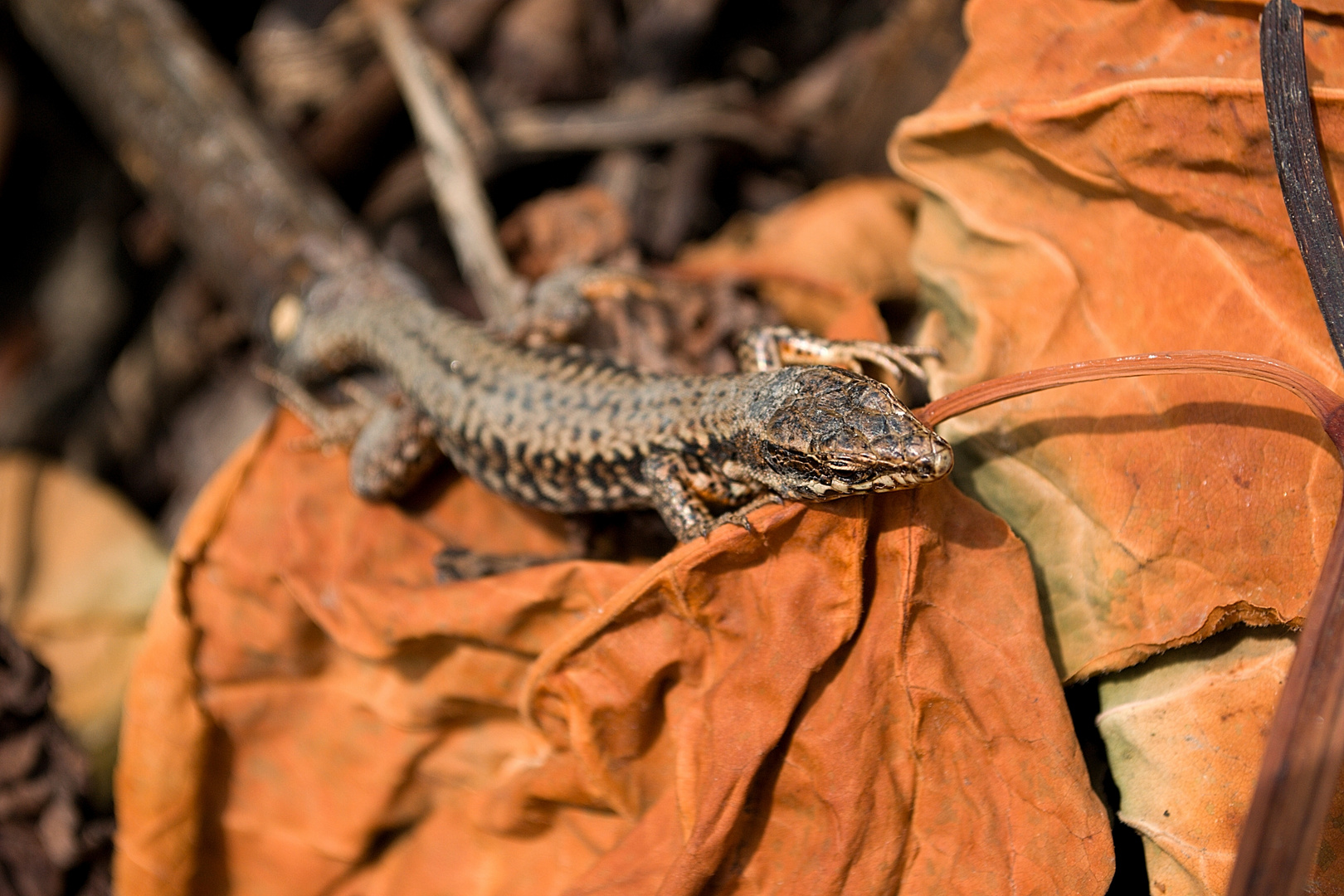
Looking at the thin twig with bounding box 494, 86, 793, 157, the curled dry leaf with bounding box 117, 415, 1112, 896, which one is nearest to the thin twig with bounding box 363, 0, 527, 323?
the thin twig with bounding box 494, 86, 793, 157

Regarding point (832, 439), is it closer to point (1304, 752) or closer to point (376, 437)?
point (1304, 752)

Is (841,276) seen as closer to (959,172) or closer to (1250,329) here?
(959,172)

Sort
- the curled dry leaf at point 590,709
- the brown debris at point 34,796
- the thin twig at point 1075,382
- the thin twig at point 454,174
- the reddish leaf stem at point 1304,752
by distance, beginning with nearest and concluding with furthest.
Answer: the reddish leaf stem at point 1304,752 → the thin twig at point 1075,382 → the curled dry leaf at point 590,709 → the brown debris at point 34,796 → the thin twig at point 454,174

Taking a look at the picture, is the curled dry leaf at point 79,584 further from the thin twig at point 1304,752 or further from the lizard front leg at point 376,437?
the thin twig at point 1304,752

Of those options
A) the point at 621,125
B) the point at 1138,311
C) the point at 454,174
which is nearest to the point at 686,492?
the point at 1138,311

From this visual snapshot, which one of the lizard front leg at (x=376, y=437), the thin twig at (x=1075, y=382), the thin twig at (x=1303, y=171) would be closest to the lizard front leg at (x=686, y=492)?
the thin twig at (x=1075, y=382)

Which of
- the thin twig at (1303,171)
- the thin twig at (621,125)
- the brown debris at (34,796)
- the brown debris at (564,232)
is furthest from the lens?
the thin twig at (621,125)

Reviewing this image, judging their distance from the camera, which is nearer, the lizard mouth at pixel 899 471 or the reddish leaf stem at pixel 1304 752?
the reddish leaf stem at pixel 1304 752

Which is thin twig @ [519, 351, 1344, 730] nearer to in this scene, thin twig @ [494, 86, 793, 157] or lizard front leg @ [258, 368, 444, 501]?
lizard front leg @ [258, 368, 444, 501]
